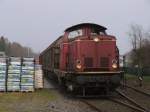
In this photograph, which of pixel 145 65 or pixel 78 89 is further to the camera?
pixel 145 65

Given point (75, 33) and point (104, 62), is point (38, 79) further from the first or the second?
point (104, 62)

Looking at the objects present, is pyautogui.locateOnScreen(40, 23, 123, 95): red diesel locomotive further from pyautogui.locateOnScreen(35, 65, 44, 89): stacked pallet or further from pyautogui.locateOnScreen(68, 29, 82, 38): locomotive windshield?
pyautogui.locateOnScreen(35, 65, 44, 89): stacked pallet

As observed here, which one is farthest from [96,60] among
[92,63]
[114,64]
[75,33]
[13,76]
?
[13,76]

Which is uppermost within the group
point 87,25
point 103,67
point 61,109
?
point 87,25

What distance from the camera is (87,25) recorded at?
1981 cm

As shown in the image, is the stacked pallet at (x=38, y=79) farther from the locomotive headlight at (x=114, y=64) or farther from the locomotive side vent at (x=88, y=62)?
the locomotive headlight at (x=114, y=64)

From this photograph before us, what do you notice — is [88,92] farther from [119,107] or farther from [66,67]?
[119,107]

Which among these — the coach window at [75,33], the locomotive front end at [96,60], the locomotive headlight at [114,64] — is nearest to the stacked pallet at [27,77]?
the coach window at [75,33]

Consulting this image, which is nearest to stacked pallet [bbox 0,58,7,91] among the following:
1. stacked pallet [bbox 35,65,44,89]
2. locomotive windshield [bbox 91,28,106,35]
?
stacked pallet [bbox 35,65,44,89]

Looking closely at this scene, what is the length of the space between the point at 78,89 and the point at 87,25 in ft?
10.7

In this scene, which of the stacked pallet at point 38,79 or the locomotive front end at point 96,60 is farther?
the stacked pallet at point 38,79

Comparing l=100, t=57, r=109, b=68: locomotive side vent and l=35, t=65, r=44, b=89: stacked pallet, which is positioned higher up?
l=100, t=57, r=109, b=68: locomotive side vent

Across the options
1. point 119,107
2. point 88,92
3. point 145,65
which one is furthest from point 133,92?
point 145,65

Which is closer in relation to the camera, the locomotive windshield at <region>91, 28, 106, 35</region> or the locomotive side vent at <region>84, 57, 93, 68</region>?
the locomotive side vent at <region>84, 57, 93, 68</region>
